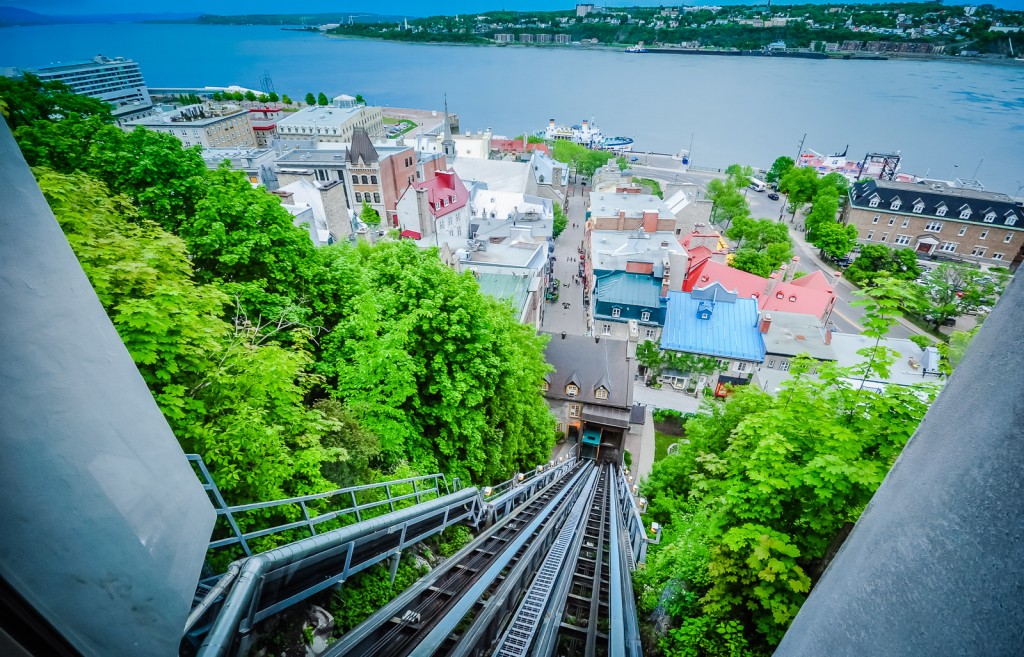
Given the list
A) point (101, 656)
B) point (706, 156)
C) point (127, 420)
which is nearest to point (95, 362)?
point (127, 420)

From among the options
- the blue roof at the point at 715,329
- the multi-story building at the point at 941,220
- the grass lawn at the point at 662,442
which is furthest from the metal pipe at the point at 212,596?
the multi-story building at the point at 941,220

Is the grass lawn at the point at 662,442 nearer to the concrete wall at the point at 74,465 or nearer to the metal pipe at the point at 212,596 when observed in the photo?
the metal pipe at the point at 212,596

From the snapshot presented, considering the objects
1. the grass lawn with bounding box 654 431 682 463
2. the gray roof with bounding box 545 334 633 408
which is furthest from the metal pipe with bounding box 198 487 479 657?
the grass lawn with bounding box 654 431 682 463

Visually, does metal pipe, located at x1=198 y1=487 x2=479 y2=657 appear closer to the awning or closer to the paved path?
the awning

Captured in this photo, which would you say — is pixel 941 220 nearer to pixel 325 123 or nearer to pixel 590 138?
pixel 590 138

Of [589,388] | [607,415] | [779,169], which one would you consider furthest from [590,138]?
[607,415]

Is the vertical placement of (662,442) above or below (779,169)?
below
